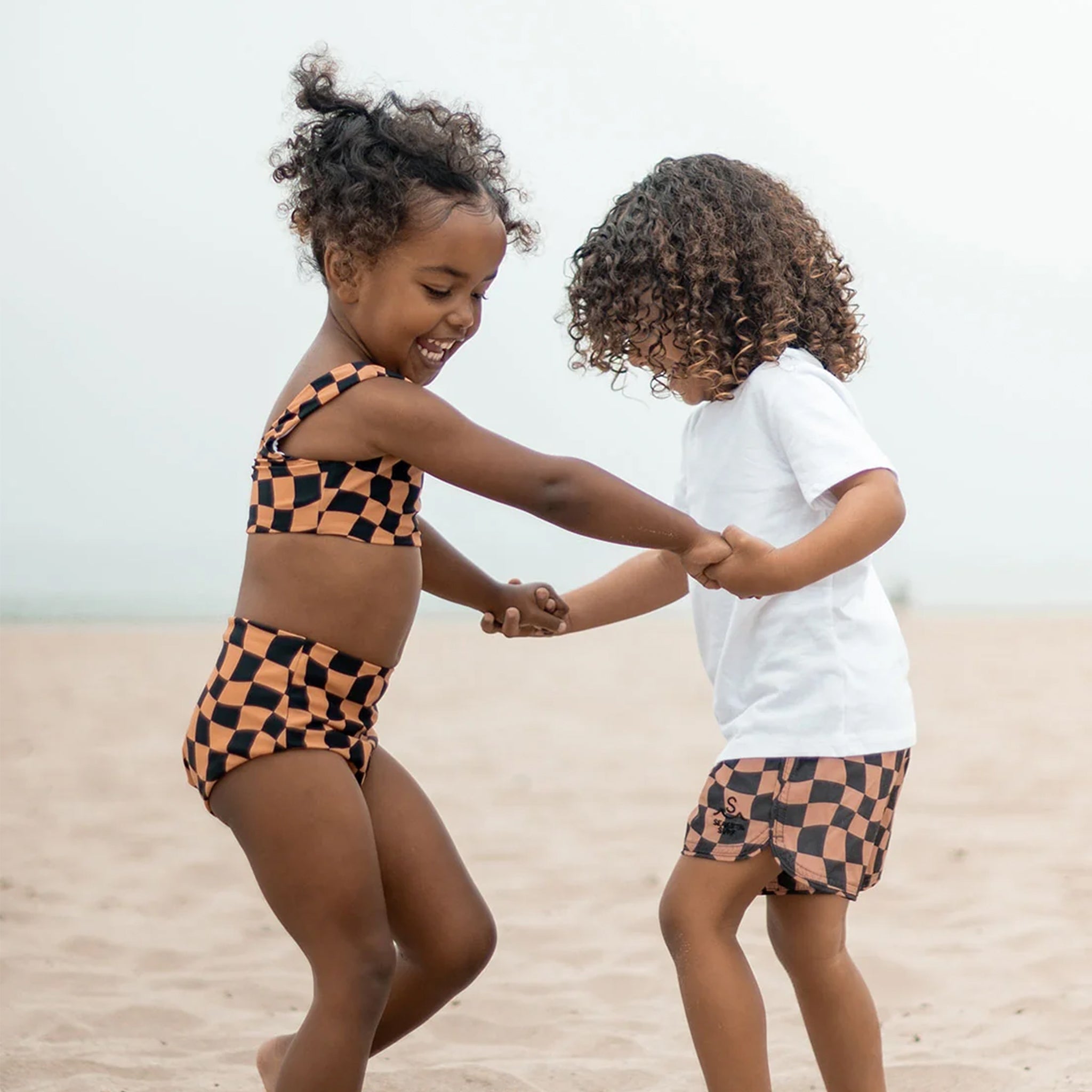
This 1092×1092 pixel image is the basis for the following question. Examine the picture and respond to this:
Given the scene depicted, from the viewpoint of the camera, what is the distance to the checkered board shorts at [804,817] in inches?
79.3

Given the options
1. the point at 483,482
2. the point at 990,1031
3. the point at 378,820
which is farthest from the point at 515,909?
the point at 483,482

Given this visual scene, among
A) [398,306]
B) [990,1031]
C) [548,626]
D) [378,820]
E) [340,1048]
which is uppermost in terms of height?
[398,306]

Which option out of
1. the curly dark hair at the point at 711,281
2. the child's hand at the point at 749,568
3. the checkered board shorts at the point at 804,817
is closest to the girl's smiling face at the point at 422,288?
the curly dark hair at the point at 711,281

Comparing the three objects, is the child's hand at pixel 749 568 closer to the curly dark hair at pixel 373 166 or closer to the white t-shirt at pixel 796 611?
the white t-shirt at pixel 796 611

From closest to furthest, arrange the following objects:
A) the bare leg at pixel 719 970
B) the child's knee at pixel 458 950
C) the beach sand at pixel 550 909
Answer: the bare leg at pixel 719 970
the child's knee at pixel 458 950
the beach sand at pixel 550 909

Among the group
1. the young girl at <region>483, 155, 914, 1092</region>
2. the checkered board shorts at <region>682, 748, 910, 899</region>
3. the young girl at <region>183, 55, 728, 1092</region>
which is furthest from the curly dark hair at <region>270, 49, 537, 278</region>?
the checkered board shorts at <region>682, 748, 910, 899</region>

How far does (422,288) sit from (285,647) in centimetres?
53

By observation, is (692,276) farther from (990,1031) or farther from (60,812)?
(60,812)

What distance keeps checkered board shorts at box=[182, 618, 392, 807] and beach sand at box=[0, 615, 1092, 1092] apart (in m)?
0.38

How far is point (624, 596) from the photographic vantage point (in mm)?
2512

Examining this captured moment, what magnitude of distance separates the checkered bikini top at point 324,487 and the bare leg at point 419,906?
373 mm

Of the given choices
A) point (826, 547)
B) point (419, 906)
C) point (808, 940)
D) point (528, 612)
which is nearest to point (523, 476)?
point (826, 547)

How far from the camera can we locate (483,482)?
198 cm

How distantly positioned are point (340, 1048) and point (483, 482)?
30.5 inches
